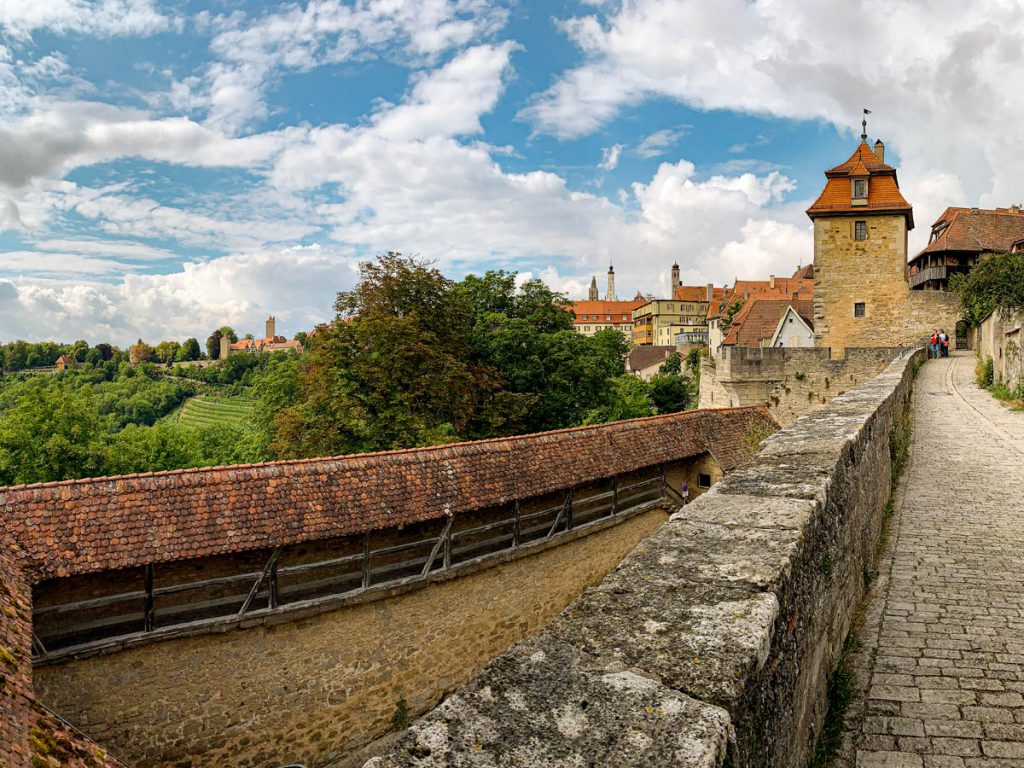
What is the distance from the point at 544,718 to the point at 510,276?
28.0 meters

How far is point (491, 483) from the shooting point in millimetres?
11352

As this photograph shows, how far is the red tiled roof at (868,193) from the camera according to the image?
2541 centimetres

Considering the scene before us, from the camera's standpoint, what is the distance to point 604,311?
12631cm

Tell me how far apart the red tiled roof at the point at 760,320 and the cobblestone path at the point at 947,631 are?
38105 mm

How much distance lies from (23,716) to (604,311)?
124352mm

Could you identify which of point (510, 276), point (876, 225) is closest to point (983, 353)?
point (876, 225)

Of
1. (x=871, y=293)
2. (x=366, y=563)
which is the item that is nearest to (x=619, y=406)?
(x=871, y=293)

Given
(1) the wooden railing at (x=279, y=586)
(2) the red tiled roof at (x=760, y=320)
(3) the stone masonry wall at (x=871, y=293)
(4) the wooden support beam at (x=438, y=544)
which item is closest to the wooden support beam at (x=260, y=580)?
(1) the wooden railing at (x=279, y=586)

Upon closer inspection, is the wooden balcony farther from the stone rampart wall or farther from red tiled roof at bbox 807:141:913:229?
the stone rampart wall

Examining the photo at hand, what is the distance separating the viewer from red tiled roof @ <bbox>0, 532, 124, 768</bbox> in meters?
4.87

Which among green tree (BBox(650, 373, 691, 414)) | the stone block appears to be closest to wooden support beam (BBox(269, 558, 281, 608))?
the stone block

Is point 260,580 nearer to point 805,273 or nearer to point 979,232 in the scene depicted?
point 979,232

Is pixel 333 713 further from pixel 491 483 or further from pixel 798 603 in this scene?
pixel 798 603

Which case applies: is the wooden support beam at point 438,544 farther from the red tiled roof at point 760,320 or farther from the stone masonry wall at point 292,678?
the red tiled roof at point 760,320
